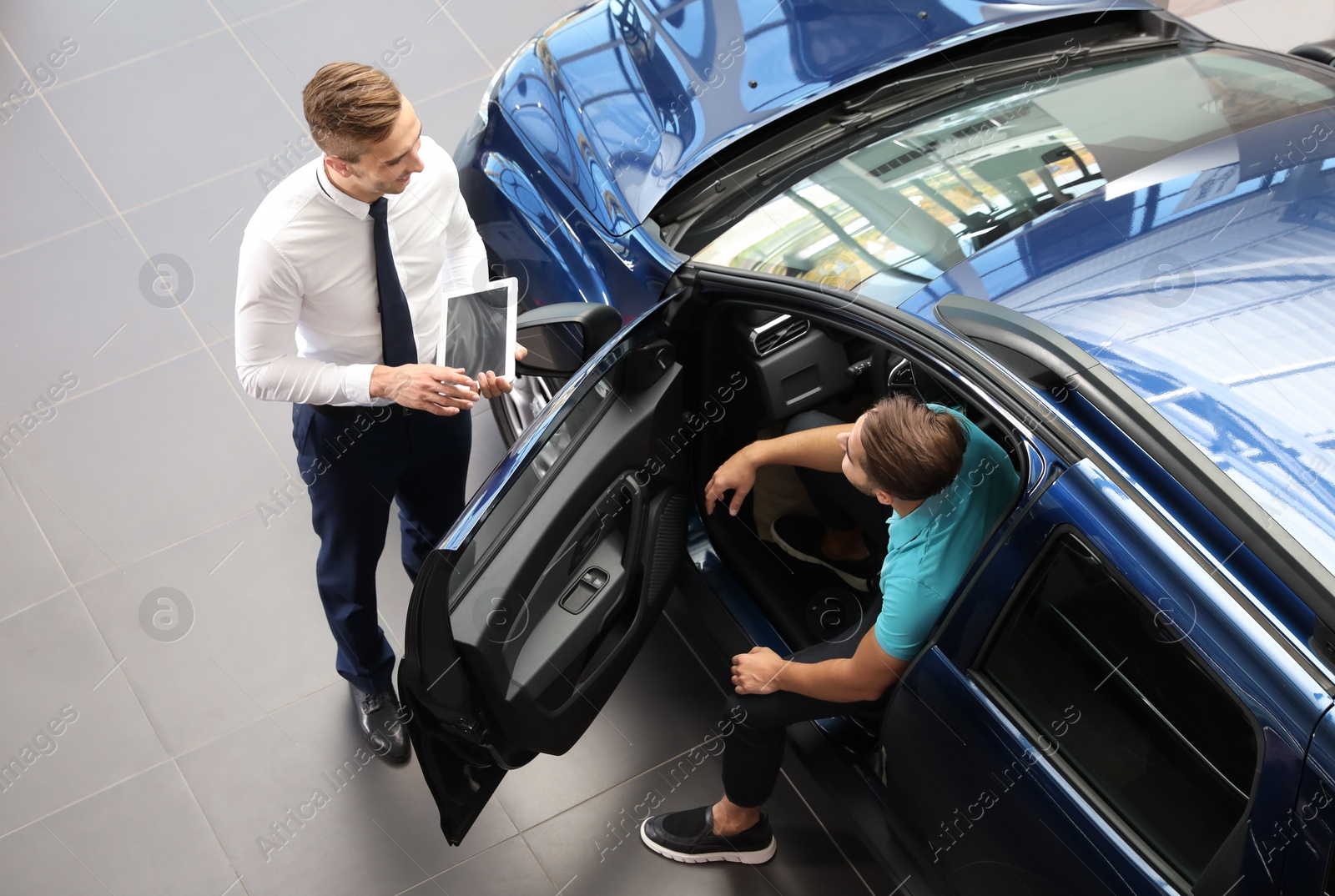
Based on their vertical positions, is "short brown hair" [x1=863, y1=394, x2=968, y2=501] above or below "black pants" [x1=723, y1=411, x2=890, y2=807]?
above

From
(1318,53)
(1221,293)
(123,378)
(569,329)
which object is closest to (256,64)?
(123,378)

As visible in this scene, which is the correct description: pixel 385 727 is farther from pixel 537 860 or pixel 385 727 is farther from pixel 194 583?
pixel 194 583

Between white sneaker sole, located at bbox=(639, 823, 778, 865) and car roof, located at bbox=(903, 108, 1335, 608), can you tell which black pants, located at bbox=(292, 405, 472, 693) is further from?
car roof, located at bbox=(903, 108, 1335, 608)

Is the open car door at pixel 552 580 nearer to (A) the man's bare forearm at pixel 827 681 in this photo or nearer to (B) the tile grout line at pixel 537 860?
(A) the man's bare forearm at pixel 827 681

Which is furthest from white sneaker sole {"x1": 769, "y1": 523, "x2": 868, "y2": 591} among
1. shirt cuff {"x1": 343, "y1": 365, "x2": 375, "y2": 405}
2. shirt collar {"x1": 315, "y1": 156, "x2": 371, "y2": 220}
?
shirt collar {"x1": 315, "y1": 156, "x2": 371, "y2": 220}

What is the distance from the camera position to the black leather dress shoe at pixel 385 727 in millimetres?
2943

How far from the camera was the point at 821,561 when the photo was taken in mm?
2758

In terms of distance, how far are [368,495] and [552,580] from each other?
0.53m

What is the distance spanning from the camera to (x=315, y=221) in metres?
2.15

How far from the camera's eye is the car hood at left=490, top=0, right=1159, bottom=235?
8.71 ft

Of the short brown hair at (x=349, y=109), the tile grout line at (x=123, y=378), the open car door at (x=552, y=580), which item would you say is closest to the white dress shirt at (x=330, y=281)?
the short brown hair at (x=349, y=109)

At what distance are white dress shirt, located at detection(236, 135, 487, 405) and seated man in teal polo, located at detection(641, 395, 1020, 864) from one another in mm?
808

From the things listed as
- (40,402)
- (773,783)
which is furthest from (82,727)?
(773,783)

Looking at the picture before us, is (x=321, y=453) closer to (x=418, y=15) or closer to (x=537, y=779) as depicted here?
(x=537, y=779)
